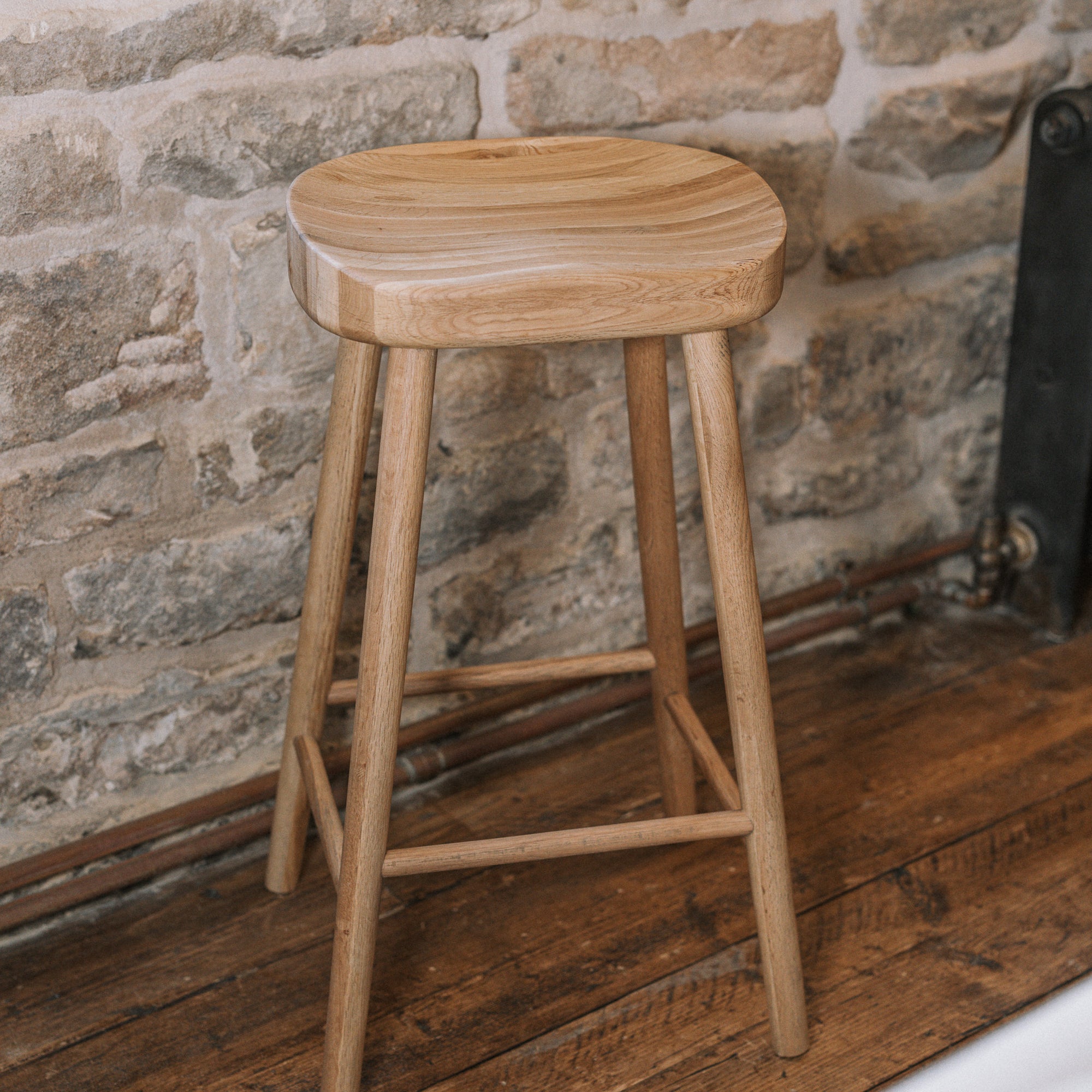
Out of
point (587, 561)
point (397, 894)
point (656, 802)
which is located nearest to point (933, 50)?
point (587, 561)

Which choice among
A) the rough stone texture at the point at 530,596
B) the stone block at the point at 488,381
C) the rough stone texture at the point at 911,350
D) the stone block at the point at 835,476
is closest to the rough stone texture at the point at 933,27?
the rough stone texture at the point at 911,350

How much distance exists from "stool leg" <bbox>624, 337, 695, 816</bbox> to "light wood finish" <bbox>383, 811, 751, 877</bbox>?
316 millimetres

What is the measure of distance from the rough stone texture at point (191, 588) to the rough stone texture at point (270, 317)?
0.66ft

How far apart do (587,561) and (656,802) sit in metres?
0.36

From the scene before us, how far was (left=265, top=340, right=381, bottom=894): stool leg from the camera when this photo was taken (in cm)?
126

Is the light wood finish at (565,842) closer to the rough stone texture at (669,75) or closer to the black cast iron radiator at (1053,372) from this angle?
the rough stone texture at (669,75)

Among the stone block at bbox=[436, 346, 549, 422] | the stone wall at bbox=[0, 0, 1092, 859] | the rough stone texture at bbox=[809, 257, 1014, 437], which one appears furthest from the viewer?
the rough stone texture at bbox=[809, 257, 1014, 437]

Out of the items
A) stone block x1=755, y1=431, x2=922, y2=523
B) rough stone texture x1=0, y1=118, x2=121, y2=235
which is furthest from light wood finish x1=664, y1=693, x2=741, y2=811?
rough stone texture x1=0, y1=118, x2=121, y2=235

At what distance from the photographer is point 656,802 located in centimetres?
167

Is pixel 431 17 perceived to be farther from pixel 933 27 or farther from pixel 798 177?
pixel 933 27

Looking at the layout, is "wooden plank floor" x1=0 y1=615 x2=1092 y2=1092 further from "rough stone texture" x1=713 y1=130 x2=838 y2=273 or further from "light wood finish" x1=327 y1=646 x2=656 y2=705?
"rough stone texture" x1=713 y1=130 x2=838 y2=273

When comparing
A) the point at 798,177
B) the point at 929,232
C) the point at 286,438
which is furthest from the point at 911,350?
the point at 286,438

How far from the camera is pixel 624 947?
4.61 feet

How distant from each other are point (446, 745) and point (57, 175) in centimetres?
89
